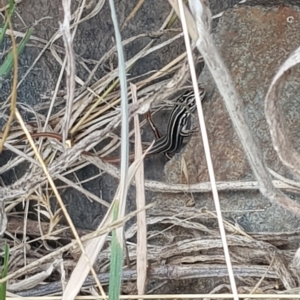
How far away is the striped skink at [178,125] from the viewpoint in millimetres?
1226

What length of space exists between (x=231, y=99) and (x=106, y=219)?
23 cm

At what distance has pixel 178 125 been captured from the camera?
126 cm

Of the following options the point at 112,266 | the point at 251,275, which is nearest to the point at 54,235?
the point at 251,275

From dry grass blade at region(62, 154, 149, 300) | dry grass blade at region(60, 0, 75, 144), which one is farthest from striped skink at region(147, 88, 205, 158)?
dry grass blade at region(62, 154, 149, 300)

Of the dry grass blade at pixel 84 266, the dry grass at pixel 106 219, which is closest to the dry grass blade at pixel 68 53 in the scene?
the dry grass at pixel 106 219

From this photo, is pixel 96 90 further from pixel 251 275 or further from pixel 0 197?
pixel 251 275

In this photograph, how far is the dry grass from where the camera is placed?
956mm

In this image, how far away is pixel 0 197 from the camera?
1.15 m

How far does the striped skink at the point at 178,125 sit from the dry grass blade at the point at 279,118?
477mm

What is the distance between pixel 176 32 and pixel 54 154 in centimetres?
34

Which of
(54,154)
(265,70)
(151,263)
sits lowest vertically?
(151,263)

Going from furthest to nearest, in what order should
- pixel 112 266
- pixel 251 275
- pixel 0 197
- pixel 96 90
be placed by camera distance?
1. pixel 96 90
2. pixel 0 197
3. pixel 251 275
4. pixel 112 266

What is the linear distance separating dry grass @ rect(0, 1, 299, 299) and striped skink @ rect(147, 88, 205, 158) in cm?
6

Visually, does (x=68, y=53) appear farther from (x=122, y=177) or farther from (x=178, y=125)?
(x=178, y=125)
